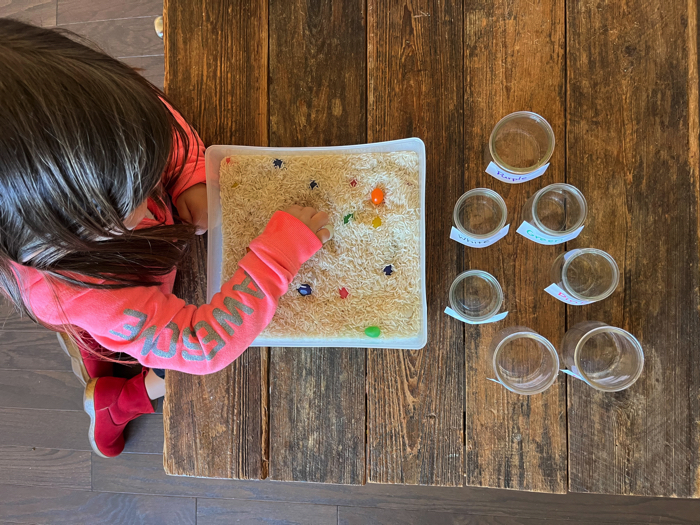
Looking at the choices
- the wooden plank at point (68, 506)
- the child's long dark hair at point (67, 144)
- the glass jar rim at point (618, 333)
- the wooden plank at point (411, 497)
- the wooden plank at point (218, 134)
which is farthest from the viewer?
the wooden plank at point (68, 506)

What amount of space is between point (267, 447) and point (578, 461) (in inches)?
20.4

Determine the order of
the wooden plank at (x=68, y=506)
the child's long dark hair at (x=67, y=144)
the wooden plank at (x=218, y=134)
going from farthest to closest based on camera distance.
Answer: the wooden plank at (x=68, y=506) → the wooden plank at (x=218, y=134) → the child's long dark hair at (x=67, y=144)

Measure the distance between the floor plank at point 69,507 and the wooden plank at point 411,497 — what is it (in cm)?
4

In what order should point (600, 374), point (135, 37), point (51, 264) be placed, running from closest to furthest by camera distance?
point (51, 264) < point (600, 374) < point (135, 37)

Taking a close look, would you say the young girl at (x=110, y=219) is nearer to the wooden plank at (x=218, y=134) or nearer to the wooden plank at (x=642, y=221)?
the wooden plank at (x=218, y=134)

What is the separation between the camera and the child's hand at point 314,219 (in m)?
0.68

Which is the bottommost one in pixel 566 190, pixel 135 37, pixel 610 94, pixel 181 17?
pixel 566 190

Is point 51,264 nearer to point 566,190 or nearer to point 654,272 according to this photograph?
point 566,190

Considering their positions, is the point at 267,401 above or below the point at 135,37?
below

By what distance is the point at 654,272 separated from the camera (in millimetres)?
Result: 679

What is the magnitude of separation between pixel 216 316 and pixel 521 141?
0.57 m

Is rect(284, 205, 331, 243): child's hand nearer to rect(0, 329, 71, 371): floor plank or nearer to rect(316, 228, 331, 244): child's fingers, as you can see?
rect(316, 228, 331, 244): child's fingers

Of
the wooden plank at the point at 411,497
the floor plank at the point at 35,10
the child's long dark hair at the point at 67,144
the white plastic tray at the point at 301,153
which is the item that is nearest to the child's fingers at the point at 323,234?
the white plastic tray at the point at 301,153

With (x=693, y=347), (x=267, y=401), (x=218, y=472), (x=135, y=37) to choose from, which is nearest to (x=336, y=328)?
(x=267, y=401)
